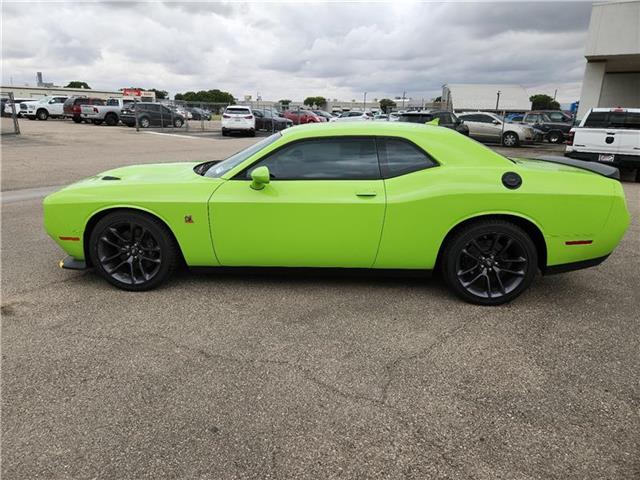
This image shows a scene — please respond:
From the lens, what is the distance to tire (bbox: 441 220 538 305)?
3711 mm

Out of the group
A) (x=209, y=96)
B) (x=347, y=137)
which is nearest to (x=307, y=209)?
(x=347, y=137)

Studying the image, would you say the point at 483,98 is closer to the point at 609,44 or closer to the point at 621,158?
the point at 609,44

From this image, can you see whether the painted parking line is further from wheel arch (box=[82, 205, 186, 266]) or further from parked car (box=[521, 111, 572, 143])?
parked car (box=[521, 111, 572, 143])

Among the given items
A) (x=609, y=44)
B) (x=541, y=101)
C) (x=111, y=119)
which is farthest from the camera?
(x=541, y=101)

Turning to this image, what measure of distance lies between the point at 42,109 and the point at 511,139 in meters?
30.4

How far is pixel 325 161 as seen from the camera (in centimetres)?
387

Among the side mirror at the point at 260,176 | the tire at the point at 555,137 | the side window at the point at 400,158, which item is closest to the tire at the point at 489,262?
the side window at the point at 400,158

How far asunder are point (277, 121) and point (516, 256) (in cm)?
2611

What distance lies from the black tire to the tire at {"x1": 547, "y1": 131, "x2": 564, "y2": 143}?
25.4 meters

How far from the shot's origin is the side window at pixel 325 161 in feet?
12.5

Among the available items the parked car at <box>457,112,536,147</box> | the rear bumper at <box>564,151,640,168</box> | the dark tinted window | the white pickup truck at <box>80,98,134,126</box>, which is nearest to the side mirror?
the rear bumper at <box>564,151,640,168</box>

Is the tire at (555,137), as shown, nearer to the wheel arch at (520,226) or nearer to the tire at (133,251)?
the wheel arch at (520,226)

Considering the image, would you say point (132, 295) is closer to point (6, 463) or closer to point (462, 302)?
point (6, 463)

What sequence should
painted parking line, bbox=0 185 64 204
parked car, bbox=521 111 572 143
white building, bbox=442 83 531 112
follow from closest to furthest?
painted parking line, bbox=0 185 64 204
parked car, bbox=521 111 572 143
white building, bbox=442 83 531 112
